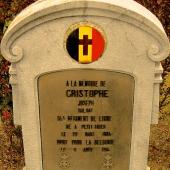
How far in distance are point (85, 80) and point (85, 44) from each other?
388 millimetres

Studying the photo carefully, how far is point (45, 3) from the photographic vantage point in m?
3.53

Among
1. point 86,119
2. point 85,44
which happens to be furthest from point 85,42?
point 86,119

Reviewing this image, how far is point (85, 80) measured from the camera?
3770 millimetres

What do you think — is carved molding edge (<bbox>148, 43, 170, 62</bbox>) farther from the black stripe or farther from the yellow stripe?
the black stripe

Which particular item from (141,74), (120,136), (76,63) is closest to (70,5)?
(76,63)

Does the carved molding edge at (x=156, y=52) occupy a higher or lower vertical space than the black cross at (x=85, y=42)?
lower

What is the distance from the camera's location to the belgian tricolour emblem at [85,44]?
352 cm

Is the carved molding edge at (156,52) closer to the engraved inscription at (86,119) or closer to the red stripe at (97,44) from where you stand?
the engraved inscription at (86,119)

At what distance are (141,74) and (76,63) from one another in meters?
0.65

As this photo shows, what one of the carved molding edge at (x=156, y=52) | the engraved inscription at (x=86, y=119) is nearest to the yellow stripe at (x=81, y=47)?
the engraved inscription at (x=86, y=119)

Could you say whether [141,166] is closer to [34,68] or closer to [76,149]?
[76,149]

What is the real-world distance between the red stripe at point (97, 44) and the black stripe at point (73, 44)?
158mm

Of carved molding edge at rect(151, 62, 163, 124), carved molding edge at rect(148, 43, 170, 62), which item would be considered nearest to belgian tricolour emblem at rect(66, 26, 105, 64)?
carved molding edge at rect(148, 43, 170, 62)

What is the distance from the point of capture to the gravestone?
3.46m
